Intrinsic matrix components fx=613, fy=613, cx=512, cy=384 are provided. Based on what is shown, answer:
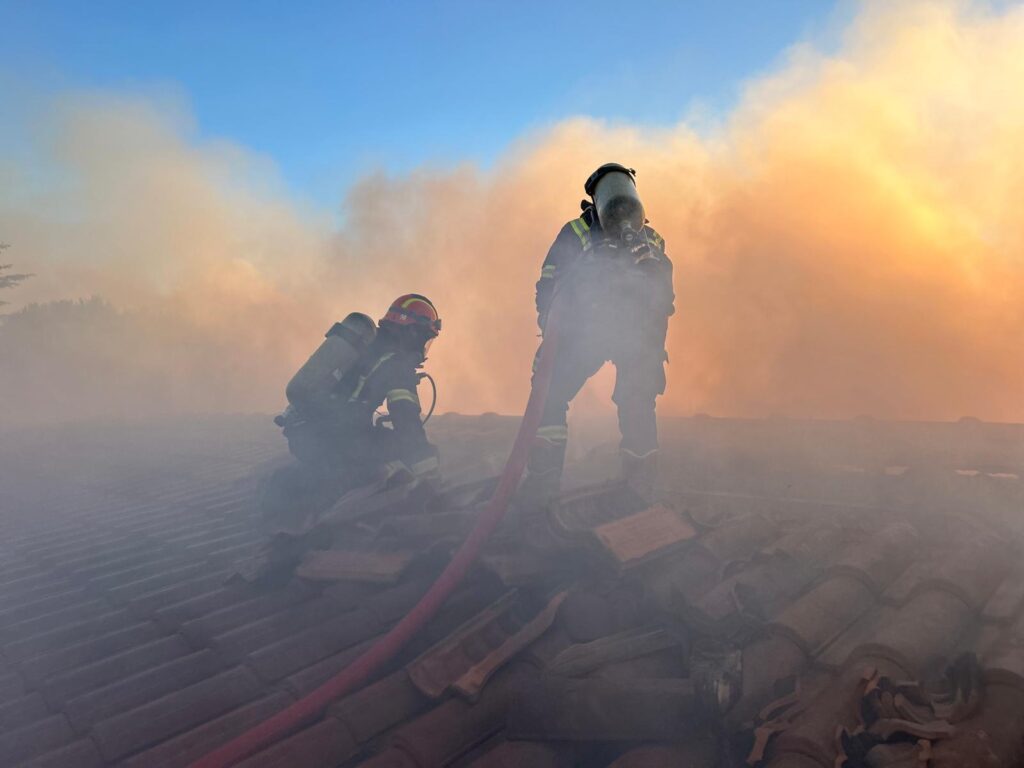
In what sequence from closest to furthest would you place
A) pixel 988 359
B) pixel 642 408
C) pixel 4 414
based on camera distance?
pixel 642 408, pixel 988 359, pixel 4 414

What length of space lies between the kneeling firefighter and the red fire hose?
1923mm

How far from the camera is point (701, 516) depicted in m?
4.02

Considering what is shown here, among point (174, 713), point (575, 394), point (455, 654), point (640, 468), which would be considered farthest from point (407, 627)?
Answer: point (640, 468)

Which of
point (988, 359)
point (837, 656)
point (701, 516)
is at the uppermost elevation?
point (988, 359)

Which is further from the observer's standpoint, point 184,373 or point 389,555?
point 184,373

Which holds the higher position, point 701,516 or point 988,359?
point 988,359

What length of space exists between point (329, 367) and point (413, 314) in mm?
893

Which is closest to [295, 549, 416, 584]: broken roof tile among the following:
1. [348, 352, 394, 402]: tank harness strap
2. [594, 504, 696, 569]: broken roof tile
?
[594, 504, 696, 569]: broken roof tile

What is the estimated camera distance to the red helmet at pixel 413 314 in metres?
5.61

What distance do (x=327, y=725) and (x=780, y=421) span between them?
280 inches

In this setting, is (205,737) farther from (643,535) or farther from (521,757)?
(643,535)

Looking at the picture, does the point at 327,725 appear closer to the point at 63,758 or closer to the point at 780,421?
the point at 63,758

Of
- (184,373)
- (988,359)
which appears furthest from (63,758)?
(184,373)

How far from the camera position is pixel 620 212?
3932 millimetres
